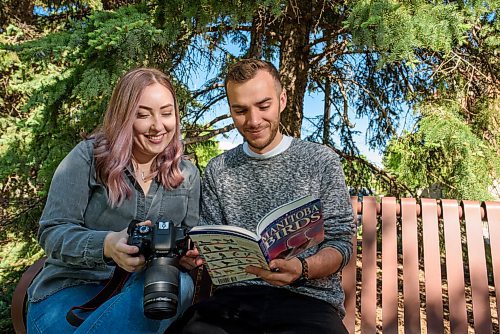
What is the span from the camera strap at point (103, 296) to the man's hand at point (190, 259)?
0.25 metres

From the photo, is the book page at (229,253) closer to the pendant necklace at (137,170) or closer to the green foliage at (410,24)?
the pendant necklace at (137,170)

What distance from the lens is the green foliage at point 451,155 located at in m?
3.34

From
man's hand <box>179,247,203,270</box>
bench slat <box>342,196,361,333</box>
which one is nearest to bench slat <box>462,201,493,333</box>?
bench slat <box>342,196,361,333</box>

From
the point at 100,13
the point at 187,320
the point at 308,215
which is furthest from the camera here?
the point at 100,13

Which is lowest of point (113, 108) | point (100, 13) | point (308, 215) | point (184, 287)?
point (184, 287)

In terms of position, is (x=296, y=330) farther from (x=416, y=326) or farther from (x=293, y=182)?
(x=416, y=326)

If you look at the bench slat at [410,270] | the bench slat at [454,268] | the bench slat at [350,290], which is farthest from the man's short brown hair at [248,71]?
the bench slat at [454,268]

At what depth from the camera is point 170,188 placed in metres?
2.14

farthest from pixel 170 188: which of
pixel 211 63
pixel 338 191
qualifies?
pixel 211 63

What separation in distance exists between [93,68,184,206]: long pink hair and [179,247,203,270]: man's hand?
366 millimetres

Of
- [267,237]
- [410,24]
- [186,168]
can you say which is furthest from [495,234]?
[186,168]

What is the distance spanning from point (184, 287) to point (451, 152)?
2.58 meters

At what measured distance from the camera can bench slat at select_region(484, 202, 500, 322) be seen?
2490 mm

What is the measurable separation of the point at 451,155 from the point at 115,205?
281 centimetres
